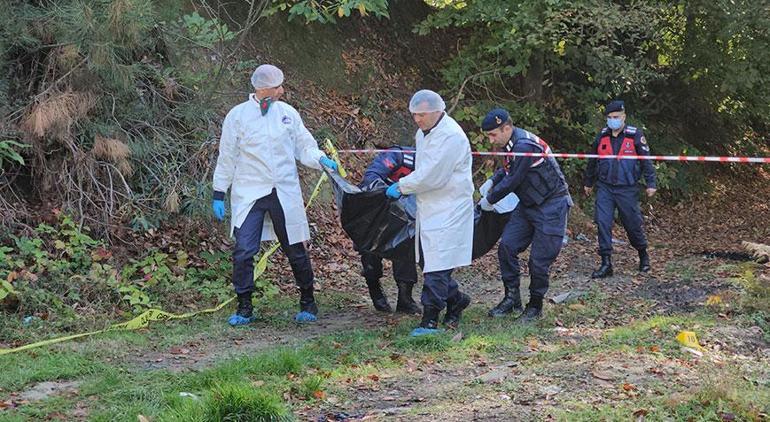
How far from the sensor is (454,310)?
6867mm

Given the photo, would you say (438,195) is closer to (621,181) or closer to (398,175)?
(398,175)

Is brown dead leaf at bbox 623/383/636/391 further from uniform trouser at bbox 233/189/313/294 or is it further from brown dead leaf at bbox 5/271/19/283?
brown dead leaf at bbox 5/271/19/283

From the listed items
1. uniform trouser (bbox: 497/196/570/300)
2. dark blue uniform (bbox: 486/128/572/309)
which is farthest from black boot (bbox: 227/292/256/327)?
uniform trouser (bbox: 497/196/570/300)

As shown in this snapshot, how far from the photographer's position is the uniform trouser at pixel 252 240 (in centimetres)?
677

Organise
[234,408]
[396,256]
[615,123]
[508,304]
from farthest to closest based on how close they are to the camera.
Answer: [615,123]
[508,304]
[396,256]
[234,408]

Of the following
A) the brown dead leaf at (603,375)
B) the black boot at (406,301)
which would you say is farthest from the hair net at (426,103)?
the brown dead leaf at (603,375)

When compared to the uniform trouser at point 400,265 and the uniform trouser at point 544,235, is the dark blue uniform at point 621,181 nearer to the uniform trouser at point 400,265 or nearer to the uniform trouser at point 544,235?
the uniform trouser at point 544,235

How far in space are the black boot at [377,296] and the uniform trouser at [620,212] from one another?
9.86 feet

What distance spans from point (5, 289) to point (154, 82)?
3114mm

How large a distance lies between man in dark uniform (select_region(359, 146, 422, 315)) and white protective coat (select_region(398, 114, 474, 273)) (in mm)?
561

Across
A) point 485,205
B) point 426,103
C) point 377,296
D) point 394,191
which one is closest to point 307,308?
point 377,296

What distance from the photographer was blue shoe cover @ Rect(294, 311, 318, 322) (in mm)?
7066

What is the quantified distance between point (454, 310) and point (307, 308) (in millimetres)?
1230

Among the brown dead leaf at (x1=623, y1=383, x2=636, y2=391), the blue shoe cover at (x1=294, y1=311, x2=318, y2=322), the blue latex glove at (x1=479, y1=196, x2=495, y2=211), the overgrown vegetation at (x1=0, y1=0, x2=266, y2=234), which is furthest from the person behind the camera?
the overgrown vegetation at (x1=0, y1=0, x2=266, y2=234)
